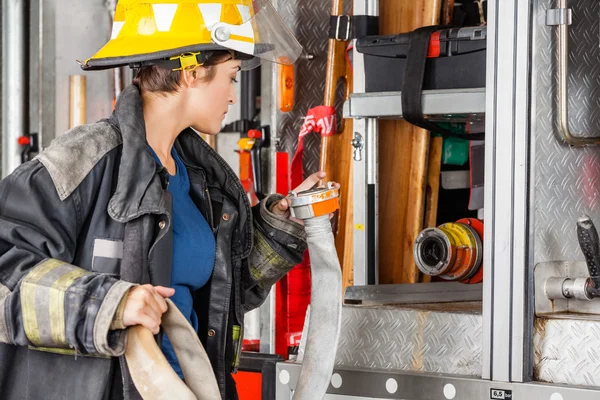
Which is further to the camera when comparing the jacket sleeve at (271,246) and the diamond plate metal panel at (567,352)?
the jacket sleeve at (271,246)

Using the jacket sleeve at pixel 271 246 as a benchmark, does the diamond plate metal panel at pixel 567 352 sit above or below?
below

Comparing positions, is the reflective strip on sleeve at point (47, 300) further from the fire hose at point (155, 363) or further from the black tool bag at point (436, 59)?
the black tool bag at point (436, 59)

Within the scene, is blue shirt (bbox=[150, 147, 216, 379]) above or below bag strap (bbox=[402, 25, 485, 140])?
below

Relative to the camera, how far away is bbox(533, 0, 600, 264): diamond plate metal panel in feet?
8.45

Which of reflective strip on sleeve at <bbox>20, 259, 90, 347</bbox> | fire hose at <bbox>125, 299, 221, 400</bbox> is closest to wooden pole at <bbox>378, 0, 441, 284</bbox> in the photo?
fire hose at <bbox>125, 299, 221, 400</bbox>

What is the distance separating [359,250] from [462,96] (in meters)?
0.64

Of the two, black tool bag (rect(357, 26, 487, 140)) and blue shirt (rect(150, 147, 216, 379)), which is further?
black tool bag (rect(357, 26, 487, 140))

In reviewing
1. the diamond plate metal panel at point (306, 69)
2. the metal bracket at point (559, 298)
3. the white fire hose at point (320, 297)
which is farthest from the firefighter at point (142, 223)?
the diamond plate metal panel at point (306, 69)

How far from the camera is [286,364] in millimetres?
2904

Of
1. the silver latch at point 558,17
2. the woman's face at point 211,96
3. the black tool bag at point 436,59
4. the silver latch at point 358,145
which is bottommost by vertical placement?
the silver latch at point 358,145

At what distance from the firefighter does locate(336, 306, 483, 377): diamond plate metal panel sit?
280mm

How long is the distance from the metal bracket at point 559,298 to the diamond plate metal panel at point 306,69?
3.83 feet

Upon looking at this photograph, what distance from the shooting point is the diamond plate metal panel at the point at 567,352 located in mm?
2434

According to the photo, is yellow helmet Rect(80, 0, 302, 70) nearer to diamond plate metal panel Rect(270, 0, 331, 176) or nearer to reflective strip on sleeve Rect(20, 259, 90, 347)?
reflective strip on sleeve Rect(20, 259, 90, 347)
